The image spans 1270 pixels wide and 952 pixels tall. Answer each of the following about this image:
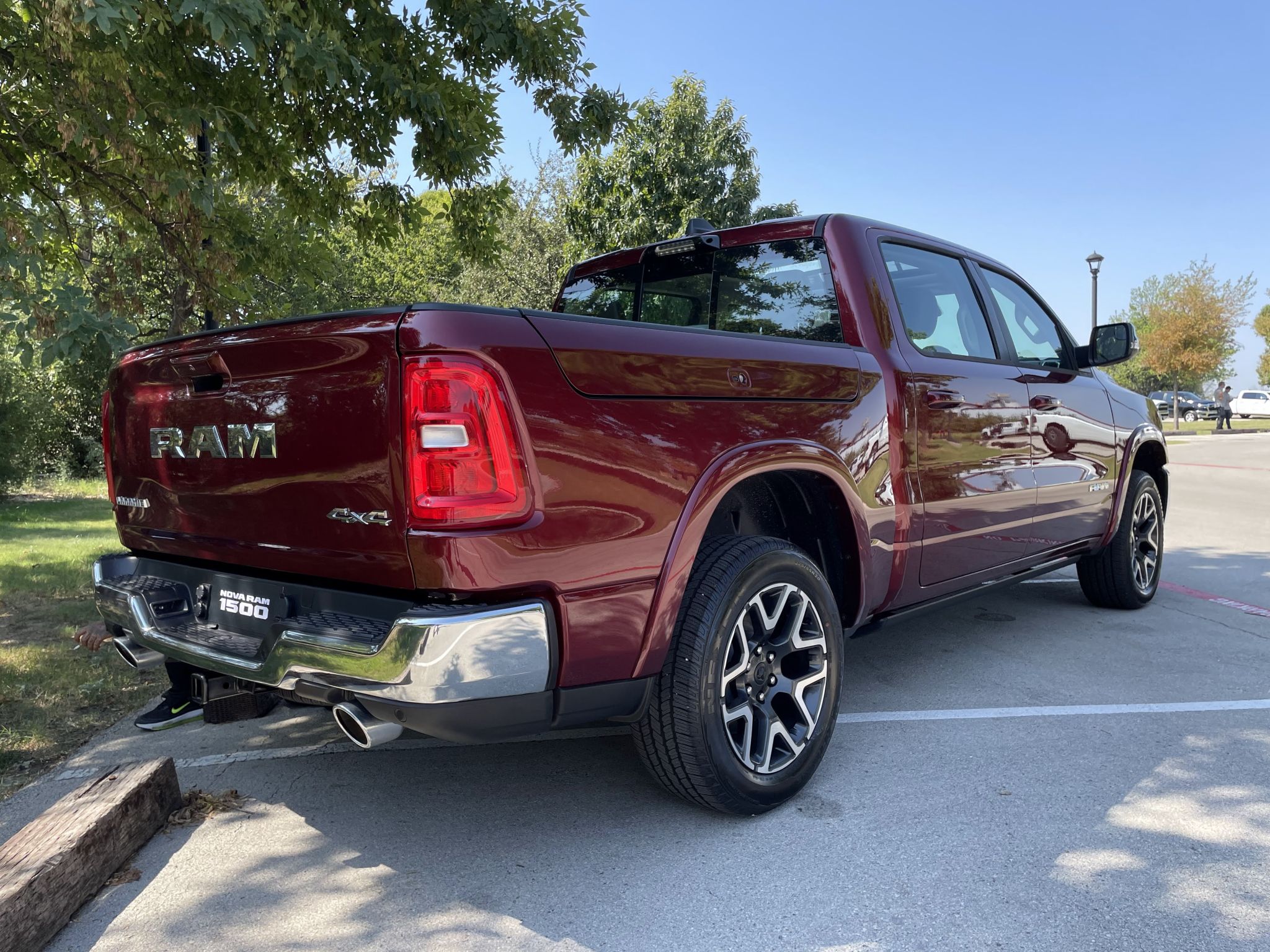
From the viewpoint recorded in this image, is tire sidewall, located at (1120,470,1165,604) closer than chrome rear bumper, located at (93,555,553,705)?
No

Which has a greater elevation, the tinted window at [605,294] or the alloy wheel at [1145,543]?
the tinted window at [605,294]

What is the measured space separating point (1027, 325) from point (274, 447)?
3733 mm

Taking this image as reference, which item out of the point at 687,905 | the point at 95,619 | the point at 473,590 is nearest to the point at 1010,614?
the point at 687,905

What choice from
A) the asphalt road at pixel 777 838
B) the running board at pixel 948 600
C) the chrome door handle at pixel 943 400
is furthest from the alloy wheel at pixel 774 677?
the chrome door handle at pixel 943 400

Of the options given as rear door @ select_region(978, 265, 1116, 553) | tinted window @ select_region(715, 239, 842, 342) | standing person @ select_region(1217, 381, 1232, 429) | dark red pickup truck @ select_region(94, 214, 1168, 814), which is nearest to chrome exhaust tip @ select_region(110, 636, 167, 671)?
dark red pickup truck @ select_region(94, 214, 1168, 814)

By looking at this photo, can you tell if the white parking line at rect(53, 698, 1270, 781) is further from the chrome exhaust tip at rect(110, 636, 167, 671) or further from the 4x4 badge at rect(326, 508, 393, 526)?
the 4x4 badge at rect(326, 508, 393, 526)

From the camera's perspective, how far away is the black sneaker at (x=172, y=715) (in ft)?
9.84

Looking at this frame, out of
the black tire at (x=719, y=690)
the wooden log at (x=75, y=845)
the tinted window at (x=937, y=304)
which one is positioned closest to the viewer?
the wooden log at (x=75, y=845)

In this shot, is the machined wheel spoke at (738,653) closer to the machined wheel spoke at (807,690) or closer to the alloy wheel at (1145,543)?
the machined wheel spoke at (807,690)

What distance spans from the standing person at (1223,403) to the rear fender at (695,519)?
115 ft

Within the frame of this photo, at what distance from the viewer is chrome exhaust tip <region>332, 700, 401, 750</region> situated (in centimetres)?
224

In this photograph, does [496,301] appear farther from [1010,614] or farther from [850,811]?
[850,811]

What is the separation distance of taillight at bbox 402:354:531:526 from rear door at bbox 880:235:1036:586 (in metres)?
1.96

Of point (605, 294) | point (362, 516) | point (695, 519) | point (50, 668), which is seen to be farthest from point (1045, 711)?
point (50, 668)
